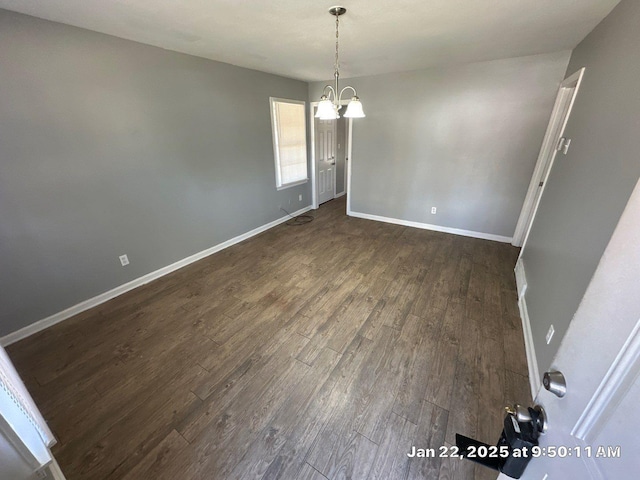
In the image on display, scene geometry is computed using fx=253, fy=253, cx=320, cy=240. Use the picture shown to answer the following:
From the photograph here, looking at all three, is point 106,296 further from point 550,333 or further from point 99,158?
point 550,333

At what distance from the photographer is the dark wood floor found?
1387 mm

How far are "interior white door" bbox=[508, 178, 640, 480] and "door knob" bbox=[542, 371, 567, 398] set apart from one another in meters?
0.01

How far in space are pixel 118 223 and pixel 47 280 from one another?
73 cm

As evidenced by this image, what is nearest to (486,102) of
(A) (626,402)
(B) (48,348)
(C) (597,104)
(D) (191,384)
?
(C) (597,104)

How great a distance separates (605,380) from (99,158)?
3.42 meters

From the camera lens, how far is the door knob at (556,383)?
1.90ft

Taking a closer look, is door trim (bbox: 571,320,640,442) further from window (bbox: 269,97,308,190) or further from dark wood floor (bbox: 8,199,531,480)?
window (bbox: 269,97,308,190)

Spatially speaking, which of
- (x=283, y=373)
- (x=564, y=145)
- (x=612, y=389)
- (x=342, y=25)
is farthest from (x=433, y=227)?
(x=612, y=389)

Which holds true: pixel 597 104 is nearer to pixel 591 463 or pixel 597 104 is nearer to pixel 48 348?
pixel 591 463

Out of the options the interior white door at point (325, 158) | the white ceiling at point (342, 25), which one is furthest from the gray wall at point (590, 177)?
the interior white door at point (325, 158)

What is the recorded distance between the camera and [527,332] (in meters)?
2.13

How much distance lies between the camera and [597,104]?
1777mm

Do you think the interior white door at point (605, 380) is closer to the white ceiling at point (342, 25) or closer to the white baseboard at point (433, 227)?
the white ceiling at point (342, 25)

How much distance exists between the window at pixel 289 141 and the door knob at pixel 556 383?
14.2ft
